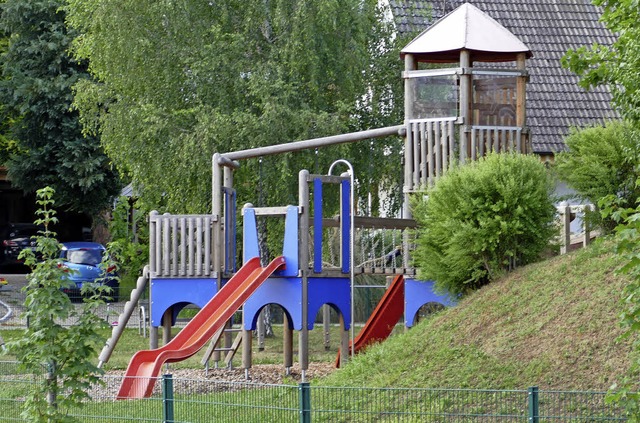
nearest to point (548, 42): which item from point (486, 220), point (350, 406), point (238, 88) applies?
point (238, 88)

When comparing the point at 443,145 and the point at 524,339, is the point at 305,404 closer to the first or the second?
the point at 524,339

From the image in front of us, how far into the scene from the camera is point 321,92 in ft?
79.8

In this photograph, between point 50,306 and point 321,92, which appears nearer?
point 50,306

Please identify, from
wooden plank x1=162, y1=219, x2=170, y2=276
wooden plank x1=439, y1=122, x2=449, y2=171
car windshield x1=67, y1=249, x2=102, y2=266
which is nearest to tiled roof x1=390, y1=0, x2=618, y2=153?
wooden plank x1=162, y1=219, x2=170, y2=276

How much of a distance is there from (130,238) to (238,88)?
51.1ft

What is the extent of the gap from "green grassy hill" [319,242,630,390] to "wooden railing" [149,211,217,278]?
4.27 m

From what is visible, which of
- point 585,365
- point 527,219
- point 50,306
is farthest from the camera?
point 527,219

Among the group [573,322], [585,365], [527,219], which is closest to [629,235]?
[585,365]

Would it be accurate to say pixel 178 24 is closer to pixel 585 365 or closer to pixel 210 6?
pixel 210 6

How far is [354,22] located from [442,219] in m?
9.86

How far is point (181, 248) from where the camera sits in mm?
18578

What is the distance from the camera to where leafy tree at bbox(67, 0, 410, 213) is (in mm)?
23016

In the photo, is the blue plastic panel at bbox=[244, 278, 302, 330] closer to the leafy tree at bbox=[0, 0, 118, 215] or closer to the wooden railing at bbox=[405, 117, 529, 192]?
the wooden railing at bbox=[405, 117, 529, 192]

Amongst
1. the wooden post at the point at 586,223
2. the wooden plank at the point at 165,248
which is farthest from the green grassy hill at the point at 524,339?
the wooden plank at the point at 165,248
